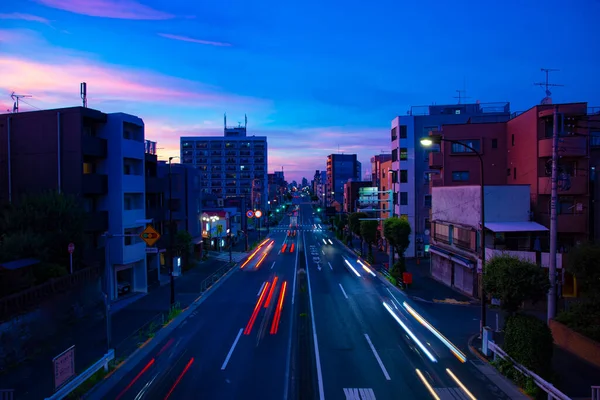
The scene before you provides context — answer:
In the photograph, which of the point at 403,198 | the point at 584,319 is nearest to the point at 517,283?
the point at 584,319

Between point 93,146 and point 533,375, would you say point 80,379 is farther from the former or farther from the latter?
point 93,146

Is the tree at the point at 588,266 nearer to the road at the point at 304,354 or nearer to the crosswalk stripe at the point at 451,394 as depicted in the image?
the road at the point at 304,354

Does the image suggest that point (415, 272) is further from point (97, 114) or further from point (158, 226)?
point (97, 114)

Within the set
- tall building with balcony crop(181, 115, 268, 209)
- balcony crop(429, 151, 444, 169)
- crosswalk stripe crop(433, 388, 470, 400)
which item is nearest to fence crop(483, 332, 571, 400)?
crosswalk stripe crop(433, 388, 470, 400)

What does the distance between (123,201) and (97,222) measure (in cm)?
250

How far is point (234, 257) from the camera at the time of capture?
5222 cm

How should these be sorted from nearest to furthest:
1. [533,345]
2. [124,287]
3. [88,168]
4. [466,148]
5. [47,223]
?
1. [533,345]
2. [47,223]
3. [88,168]
4. [124,287]
5. [466,148]

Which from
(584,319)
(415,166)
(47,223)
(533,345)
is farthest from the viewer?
(415,166)

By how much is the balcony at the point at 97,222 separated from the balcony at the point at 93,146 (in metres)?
4.16

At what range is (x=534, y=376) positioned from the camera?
12984 millimetres

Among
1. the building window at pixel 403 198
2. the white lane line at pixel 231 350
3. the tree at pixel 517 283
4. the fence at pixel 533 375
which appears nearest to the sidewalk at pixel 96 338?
the white lane line at pixel 231 350

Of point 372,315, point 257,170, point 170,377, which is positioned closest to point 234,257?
point 372,315

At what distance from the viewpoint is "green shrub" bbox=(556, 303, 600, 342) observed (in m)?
16.4

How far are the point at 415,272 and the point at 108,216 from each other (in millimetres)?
26994
